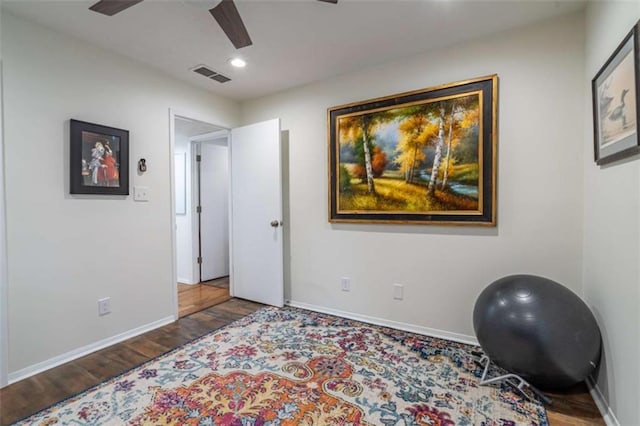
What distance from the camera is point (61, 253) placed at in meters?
2.18

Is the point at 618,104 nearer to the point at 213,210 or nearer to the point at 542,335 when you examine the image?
the point at 542,335

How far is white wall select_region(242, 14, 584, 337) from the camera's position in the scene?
208 centimetres

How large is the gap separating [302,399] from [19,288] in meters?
2.00

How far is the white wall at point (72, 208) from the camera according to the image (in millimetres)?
1974

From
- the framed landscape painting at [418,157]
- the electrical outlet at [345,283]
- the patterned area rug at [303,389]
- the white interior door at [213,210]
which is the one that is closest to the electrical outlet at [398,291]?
the patterned area rug at [303,389]

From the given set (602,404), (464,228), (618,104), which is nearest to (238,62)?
(464,228)

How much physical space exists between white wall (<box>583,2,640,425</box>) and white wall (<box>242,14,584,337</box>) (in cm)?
13

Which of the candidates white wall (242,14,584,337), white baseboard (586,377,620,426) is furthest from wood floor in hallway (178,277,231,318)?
white baseboard (586,377,620,426)

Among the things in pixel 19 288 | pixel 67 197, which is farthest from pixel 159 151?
pixel 19 288

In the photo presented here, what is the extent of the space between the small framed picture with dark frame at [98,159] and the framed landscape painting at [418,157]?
1858mm

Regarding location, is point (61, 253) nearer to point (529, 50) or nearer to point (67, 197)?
point (67, 197)

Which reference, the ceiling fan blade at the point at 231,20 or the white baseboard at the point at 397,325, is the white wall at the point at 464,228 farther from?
the ceiling fan blade at the point at 231,20

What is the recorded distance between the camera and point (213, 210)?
463 centimetres

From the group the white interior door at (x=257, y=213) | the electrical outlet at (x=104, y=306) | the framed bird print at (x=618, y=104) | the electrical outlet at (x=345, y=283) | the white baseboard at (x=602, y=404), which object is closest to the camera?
the framed bird print at (x=618, y=104)
